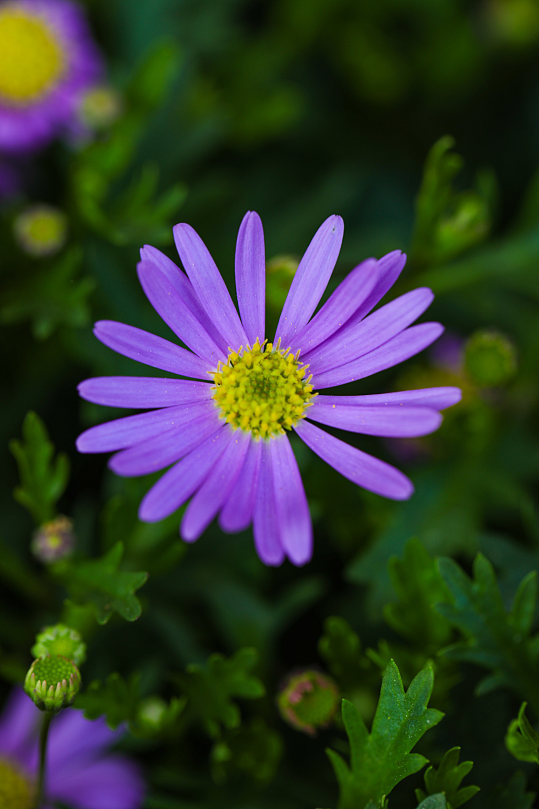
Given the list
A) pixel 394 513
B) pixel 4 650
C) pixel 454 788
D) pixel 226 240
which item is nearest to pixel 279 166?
pixel 226 240

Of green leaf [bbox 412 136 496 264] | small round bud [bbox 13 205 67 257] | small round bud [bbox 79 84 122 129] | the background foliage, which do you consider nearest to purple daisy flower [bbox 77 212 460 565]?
the background foliage

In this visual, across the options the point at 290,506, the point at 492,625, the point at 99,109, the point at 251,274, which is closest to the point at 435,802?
the point at 492,625

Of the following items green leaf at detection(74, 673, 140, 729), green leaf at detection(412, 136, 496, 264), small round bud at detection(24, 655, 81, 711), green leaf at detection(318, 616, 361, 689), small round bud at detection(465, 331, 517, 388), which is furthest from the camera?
small round bud at detection(465, 331, 517, 388)

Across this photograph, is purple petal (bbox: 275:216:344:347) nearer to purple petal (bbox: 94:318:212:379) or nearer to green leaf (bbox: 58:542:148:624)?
purple petal (bbox: 94:318:212:379)

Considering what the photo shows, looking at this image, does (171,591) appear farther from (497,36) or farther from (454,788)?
(497,36)

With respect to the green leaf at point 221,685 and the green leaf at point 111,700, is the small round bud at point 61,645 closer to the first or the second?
the green leaf at point 111,700

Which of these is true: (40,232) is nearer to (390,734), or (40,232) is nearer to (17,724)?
(17,724)
